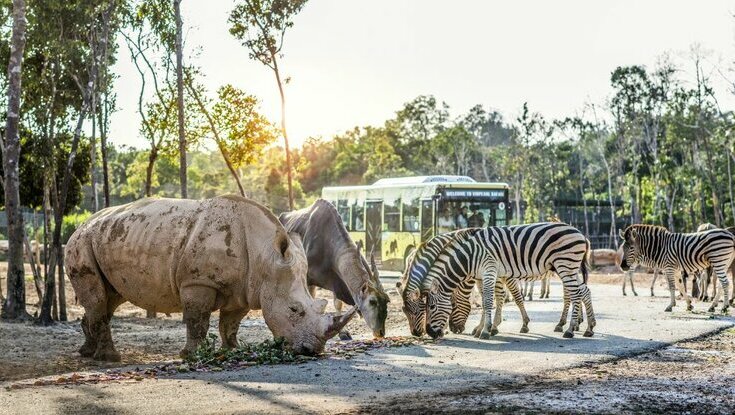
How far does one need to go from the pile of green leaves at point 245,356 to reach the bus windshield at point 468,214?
18266 mm

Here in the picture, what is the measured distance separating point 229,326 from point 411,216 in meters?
18.8

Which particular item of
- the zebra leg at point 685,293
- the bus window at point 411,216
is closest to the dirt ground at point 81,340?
the zebra leg at point 685,293

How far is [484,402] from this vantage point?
352 inches

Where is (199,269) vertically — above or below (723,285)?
above

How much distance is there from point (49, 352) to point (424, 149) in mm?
61040

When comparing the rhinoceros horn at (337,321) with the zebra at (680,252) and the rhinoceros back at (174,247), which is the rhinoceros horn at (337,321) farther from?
the zebra at (680,252)

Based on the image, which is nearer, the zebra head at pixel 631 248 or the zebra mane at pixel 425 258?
the zebra mane at pixel 425 258

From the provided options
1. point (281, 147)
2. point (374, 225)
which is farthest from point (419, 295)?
point (281, 147)

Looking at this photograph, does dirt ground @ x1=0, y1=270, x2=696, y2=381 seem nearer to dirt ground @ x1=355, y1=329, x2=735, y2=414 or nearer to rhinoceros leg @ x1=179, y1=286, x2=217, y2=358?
rhinoceros leg @ x1=179, y1=286, x2=217, y2=358

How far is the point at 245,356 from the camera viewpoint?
12.0m

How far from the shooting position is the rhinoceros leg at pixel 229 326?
43.9ft

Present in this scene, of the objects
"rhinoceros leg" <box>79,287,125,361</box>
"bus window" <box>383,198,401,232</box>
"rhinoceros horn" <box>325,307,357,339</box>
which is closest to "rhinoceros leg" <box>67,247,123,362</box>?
"rhinoceros leg" <box>79,287,125,361</box>

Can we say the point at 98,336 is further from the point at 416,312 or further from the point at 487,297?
the point at 487,297

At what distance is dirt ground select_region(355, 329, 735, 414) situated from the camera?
28.6 ft
